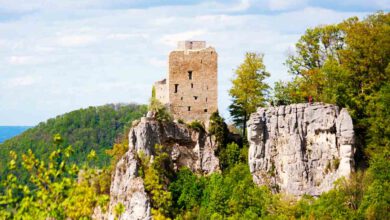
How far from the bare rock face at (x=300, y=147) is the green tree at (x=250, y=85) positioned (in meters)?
2.88

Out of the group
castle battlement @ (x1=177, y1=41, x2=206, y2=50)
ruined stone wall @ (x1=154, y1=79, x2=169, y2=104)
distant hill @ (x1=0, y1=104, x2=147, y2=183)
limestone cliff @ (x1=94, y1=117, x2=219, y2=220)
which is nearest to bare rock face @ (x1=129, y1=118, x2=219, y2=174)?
limestone cliff @ (x1=94, y1=117, x2=219, y2=220)

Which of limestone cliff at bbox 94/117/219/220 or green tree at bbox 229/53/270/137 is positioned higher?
green tree at bbox 229/53/270/137

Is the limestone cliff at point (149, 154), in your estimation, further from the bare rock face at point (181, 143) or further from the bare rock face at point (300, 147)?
the bare rock face at point (300, 147)

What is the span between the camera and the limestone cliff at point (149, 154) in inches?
1913

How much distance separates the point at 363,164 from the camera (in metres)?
45.5

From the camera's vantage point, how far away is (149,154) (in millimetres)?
49031

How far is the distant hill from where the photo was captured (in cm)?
12781

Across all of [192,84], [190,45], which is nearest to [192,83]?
[192,84]

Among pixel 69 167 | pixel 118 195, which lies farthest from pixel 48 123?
pixel 69 167

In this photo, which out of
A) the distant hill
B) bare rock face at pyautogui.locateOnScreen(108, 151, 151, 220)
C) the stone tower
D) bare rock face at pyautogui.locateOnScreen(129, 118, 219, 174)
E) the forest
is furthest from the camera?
the distant hill

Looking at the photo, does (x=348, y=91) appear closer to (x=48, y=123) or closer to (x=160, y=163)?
(x=160, y=163)

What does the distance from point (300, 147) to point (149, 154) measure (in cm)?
844

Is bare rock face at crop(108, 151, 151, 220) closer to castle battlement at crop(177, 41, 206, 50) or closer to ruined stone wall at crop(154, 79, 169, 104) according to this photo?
ruined stone wall at crop(154, 79, 169, 104)

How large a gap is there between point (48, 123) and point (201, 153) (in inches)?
3834
